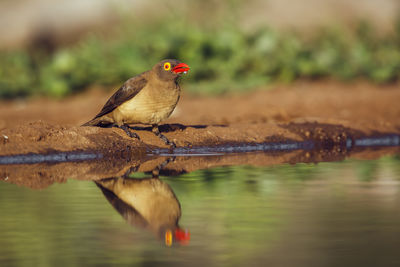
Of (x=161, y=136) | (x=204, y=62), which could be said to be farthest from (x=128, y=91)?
(x=204, y=62)

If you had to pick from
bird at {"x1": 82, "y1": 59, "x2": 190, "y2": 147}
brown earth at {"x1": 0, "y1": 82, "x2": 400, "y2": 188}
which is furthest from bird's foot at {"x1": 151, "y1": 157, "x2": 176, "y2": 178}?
bird at {"x1": 82, "y1": 59, "x2": 190, "y2": 147}

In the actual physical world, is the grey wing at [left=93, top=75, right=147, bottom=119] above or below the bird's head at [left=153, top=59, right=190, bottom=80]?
below

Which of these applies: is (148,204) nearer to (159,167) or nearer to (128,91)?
Answer: (159,167)

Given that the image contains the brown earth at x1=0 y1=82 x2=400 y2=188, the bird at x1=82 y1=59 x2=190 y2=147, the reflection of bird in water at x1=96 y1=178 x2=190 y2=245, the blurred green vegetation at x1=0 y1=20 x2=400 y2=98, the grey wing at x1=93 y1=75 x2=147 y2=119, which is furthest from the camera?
the blurred green vegetation at x1=0 y1=20 x2=400 y2=98

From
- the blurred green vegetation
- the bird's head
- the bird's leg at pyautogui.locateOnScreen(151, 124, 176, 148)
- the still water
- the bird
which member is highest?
the blurred green vegetation

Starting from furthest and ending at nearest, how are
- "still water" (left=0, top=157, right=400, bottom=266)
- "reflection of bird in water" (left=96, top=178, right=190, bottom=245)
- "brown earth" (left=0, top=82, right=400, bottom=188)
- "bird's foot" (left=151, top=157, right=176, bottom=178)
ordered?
"brown earth" (left=0, top=82, right=400, bottom=188) → "bird's foot" (left=151, top=157, right=176, bottom=178) → "reflection of bird in water" (left=96, top=178, right=190, bottom=245) → "still water" (left=0, top=157, right=400, bottom=266)

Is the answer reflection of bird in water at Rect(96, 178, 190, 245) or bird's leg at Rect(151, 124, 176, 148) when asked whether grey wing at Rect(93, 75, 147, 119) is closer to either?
bird's leg at Rect(151, 124, 176, 148)

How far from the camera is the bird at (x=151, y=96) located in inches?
344

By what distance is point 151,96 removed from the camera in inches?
344

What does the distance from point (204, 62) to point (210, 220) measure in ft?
33.8

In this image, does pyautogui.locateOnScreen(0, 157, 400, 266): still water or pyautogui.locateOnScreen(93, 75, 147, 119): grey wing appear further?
pyautogui.locateOnScreen(93, 75, 147, 119): grey wing

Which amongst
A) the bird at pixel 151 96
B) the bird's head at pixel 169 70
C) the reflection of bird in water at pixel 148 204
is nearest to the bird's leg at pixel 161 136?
the bird at pixel 151 96

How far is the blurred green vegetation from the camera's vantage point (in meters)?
15.5

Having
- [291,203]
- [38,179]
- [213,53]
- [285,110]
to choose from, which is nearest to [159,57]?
[213,53]
